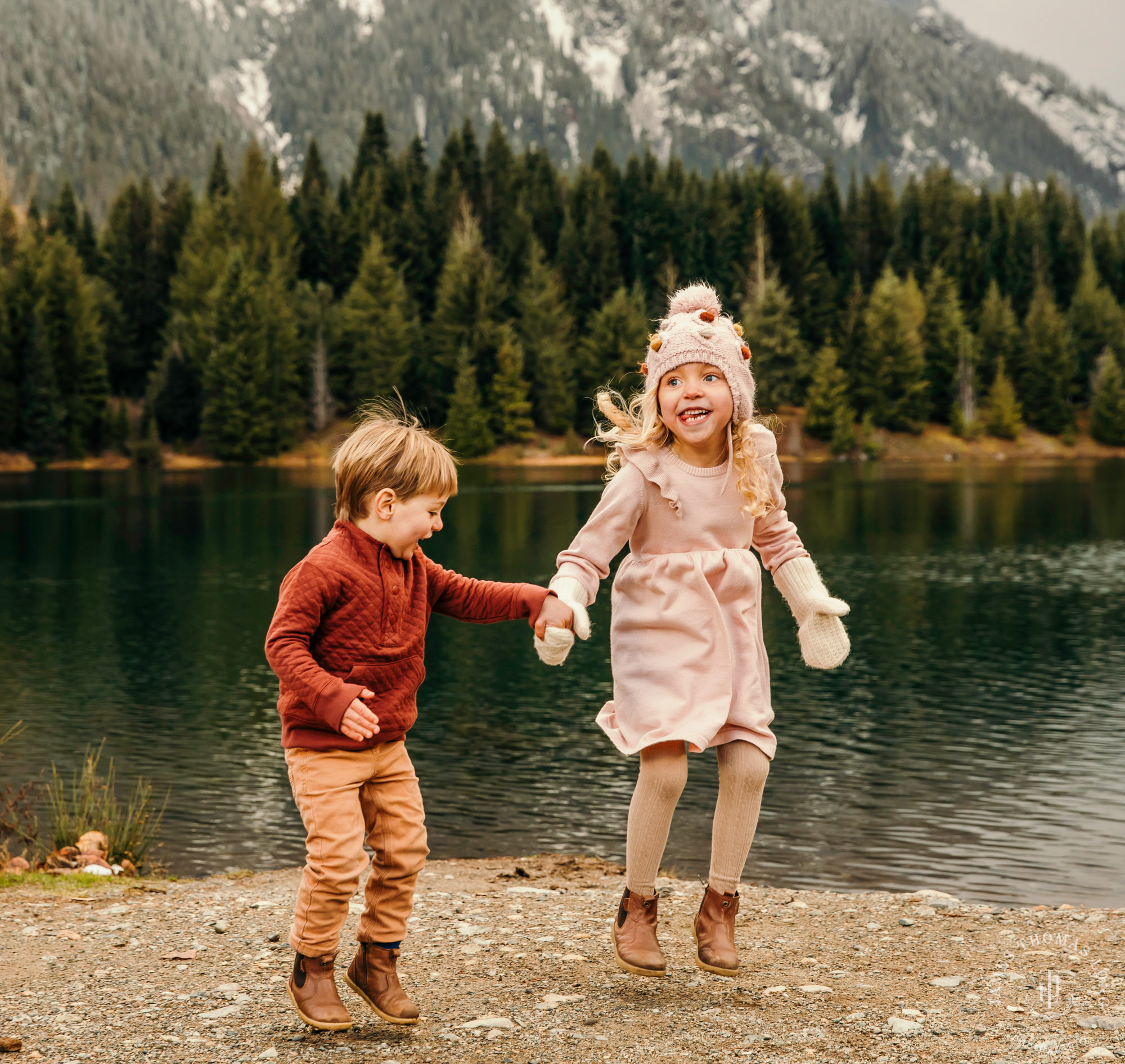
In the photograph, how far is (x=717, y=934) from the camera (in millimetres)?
5043

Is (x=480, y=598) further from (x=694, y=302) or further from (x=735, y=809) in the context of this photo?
(x=694, y=302)

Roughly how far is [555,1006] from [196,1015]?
121 centimetres

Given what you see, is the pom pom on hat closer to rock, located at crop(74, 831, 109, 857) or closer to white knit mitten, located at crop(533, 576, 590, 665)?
white knit mitten, located at crop(533, 576, 590, 665)

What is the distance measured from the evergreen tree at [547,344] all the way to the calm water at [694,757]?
46.9 m

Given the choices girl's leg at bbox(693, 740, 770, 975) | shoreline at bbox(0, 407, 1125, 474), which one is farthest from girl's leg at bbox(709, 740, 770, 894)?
shoreline at bbox(0, 407, 1125, 474)

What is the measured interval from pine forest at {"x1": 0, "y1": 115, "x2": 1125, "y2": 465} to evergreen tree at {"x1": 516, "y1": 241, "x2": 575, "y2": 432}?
0.21m

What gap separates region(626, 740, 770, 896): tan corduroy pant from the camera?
5.09m

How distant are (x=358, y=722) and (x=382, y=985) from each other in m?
0.93

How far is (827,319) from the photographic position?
93250 millimetres

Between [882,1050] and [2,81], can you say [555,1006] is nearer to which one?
[882,1050]

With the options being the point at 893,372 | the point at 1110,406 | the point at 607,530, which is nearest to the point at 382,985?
the point at 607,530

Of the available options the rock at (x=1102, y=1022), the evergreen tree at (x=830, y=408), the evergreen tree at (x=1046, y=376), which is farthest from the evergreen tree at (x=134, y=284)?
the rock at (x=1102, y=1022)

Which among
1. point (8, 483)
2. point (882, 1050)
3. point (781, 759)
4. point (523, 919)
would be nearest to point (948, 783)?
point (781, 759)

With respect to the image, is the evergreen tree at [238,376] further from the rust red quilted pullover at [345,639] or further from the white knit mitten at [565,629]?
the rust red quilted pullover at [345,639]
